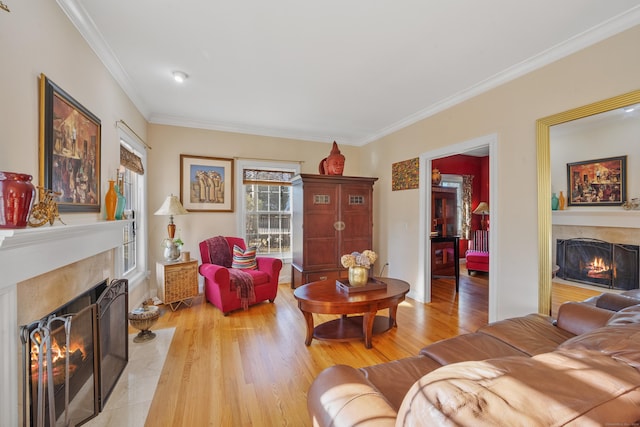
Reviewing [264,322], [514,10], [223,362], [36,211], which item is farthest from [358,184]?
[36,211]

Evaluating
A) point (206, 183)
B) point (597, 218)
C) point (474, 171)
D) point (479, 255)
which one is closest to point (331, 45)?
point (597, 218)

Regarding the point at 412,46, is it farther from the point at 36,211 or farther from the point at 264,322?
the point at 264,322

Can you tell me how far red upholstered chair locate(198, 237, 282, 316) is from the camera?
3227 mm

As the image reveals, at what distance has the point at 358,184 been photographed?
4406 mm

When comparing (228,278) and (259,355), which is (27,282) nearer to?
(259,355)

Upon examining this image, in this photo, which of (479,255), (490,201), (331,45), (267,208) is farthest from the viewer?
(479,255)

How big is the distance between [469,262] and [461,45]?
4.20 meters

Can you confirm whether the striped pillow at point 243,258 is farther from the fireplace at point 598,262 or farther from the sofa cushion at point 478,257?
the sofa cushion at point 478,257

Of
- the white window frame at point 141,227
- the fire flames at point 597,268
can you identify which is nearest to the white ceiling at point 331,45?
the white window frame at point 141,227

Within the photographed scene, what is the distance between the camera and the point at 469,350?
1592mm

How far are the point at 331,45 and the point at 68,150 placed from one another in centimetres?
203

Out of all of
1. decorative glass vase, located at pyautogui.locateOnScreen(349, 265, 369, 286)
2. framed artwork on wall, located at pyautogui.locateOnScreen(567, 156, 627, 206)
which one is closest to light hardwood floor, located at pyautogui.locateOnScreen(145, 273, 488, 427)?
decorative glass vase, located at pyautogui.locateOnScreen(349, 265, 369, 286)

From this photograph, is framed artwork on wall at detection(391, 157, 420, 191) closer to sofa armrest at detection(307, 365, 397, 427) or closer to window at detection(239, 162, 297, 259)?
window at detection(239, 162, 297, 259)

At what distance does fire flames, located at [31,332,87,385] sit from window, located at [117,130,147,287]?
1607 mm
